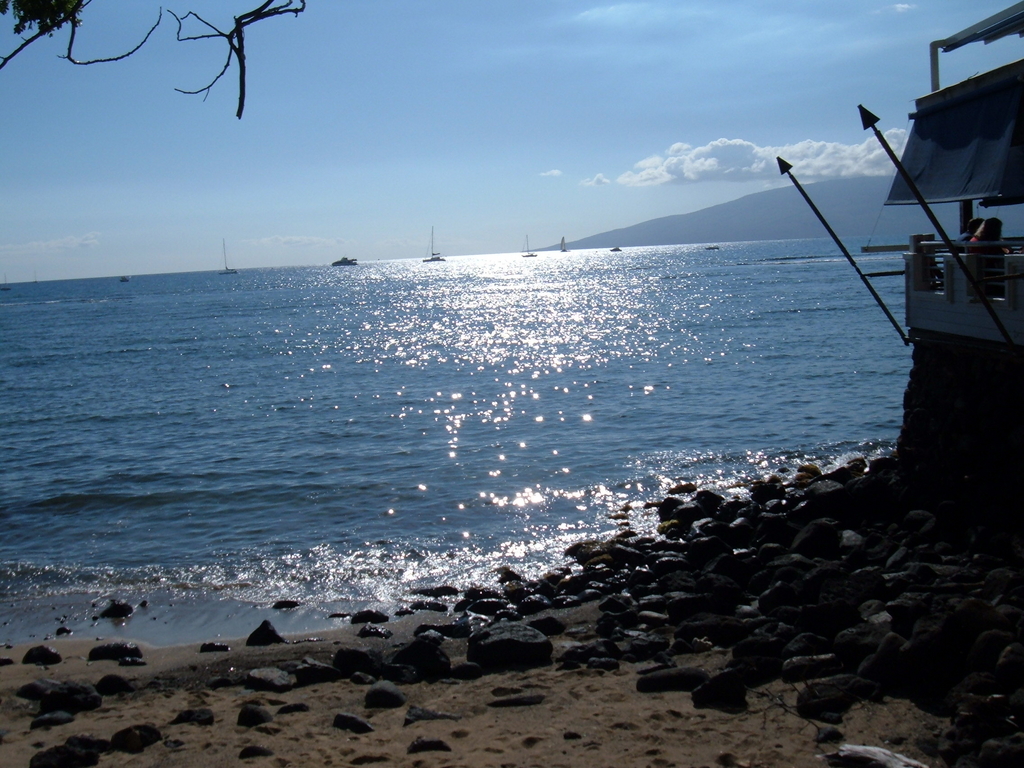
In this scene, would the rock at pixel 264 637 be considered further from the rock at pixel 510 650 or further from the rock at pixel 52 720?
the rock at pixel 510 650

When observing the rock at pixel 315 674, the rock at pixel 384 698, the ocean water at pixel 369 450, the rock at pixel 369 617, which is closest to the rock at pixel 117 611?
the ocean water at pixel 369 450

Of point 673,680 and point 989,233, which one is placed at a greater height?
point 989,233

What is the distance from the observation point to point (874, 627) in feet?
26.9

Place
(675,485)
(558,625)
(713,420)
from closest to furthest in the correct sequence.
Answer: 1. (558,625)
2. (675,485)
3. (713,420)

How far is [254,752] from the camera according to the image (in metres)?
7.40

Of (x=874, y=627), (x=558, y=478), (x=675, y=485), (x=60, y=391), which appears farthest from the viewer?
(x=60, y=391)

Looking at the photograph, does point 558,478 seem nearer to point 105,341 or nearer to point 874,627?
point 874,627

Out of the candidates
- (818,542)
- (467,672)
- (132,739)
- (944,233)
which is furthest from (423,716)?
(944,233)

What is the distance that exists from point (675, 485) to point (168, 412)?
20.2 m

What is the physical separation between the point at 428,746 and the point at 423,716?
29.1 inches

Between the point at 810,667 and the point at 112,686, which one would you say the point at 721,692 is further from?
the point at 112,686

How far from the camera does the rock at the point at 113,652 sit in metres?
10.4

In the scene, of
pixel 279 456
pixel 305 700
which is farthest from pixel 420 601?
pixel 279 456

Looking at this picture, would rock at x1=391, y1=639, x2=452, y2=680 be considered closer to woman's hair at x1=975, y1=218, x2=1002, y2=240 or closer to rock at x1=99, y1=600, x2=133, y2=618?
rock at x1=99, y1=600, x2=133, y2=618
